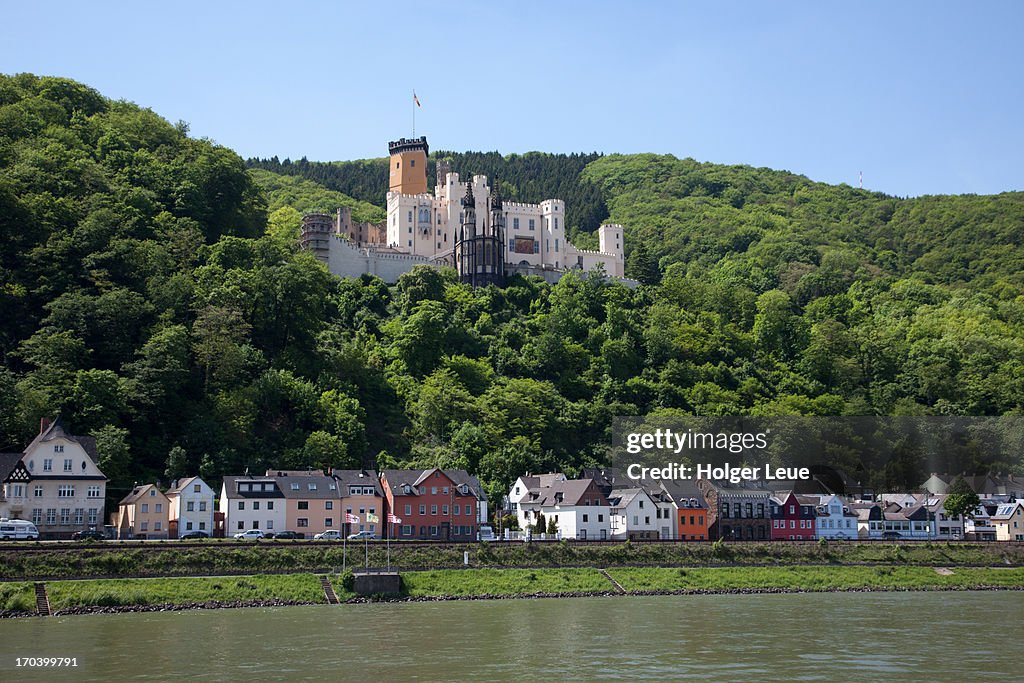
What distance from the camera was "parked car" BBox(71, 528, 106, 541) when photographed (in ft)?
207

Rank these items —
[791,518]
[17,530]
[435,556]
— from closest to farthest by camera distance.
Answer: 1. [435,556]
2. [17,530]
3. [791,518]

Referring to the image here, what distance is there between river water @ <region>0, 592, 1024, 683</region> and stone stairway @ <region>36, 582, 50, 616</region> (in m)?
1.63

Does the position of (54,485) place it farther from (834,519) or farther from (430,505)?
(834,519)

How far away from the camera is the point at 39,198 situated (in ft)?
321

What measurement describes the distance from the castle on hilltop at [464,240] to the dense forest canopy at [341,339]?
3.51m

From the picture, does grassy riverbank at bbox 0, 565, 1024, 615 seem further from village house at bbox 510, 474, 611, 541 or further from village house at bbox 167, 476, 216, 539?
village house at bbox 167, 476, 216, 539

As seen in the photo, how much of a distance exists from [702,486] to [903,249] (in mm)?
103859

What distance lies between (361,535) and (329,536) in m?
1.92

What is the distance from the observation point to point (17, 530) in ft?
203

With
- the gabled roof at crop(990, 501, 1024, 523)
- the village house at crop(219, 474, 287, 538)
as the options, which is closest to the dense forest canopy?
the village house at crop(219, 474, 287, 538)

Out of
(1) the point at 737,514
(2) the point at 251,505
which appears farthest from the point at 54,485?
(1) the point at 737,514

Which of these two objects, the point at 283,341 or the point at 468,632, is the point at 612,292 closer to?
the point at 283,341

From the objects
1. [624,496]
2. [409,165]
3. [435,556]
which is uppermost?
[409,165]

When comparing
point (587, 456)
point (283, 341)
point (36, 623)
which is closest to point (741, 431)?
point (587, 456)
